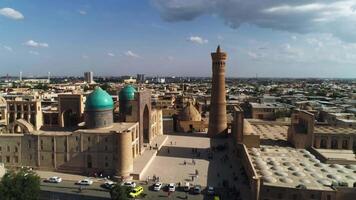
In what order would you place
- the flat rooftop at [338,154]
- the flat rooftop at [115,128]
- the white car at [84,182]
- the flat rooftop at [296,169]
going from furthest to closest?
the flat rooftop at [115,128] < the flat rooftop at [338,154] < the white car at [84,182] < the flat rooftop at [296,169]

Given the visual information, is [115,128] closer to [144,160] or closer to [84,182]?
[144,160]

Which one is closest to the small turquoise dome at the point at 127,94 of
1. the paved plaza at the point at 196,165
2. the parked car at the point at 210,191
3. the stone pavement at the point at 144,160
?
the stone pavement at the point at 144,160

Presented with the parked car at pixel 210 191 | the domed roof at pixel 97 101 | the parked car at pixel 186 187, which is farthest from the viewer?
the domed roof at pixel 97 101

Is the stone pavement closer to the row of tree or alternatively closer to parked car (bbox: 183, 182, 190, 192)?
parked car (bbox: 183, 182, 190, 192)

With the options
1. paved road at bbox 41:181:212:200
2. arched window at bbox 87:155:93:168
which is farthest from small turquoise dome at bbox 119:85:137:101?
paved road at bbox 41:181:212:200

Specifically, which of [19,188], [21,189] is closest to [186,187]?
[21,189]

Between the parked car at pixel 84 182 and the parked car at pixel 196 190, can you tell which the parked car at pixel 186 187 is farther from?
the parked car at pixel 84 182
